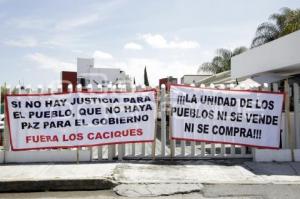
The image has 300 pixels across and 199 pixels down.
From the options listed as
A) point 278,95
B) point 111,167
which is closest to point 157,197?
point 111,167

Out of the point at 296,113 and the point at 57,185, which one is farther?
the point at 296,113

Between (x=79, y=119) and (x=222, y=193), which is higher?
(x=79, y=119)

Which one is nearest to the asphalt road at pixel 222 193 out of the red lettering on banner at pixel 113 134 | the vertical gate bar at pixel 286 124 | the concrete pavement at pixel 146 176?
the concrete pavement at pixel 146 176

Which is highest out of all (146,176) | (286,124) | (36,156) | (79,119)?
(79,119)

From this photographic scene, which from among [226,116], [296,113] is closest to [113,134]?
[226,116]

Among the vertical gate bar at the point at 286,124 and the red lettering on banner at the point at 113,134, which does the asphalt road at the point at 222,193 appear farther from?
the vertical gate bar at the point at 286,124

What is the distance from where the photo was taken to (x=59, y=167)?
8.99 metres

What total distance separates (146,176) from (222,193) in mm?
1635

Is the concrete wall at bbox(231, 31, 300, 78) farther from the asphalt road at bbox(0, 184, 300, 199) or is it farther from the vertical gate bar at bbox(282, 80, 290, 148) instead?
the asphalt road at bbox(0, 184, 300, 199)

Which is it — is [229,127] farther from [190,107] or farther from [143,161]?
[143,161]

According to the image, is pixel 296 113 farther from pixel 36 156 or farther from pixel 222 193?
pixel 36 156

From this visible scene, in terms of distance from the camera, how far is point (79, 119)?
31.4 feet

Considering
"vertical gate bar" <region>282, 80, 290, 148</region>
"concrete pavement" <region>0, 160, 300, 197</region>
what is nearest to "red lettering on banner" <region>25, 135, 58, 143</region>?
"concrete pavement" <region>0, 160, 300, 197</region>

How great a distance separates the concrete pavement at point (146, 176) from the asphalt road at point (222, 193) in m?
0.13
